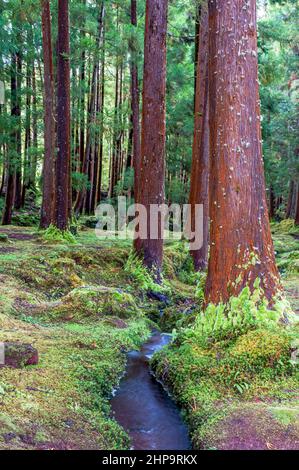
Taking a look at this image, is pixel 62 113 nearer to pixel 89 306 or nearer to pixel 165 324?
pixel 89 306

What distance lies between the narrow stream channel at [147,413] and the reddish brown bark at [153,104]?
5.11 meters

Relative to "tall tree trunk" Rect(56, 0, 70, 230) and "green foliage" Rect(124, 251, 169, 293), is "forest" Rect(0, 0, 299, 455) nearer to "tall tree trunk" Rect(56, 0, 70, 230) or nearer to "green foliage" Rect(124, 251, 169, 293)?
"green foliage" Rect(124, 251, 169, 293)

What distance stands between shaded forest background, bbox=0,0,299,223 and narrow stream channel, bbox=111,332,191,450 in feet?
30.0

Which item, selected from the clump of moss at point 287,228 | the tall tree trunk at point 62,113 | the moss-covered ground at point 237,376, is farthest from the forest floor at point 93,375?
the clump of moss at point 287,228

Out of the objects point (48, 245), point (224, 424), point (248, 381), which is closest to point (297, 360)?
point (248, 381)

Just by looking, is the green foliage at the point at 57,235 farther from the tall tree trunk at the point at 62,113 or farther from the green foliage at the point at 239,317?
the green foliage at the point at 239,317

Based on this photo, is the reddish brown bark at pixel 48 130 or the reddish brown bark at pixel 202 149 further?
the reddish brown bark at pixel 48 130

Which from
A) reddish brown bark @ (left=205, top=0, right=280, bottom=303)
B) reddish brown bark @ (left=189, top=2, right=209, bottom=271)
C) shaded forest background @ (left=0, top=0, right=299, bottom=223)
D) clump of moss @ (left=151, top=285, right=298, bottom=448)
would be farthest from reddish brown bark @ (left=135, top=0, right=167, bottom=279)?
clump of moss @ (left=151, top=285, right=298, bottom=448)

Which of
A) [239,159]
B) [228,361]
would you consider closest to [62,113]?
[239,159]

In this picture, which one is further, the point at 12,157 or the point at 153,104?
the point at 12,157

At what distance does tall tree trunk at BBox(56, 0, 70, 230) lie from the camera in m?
12.8

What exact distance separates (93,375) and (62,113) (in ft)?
31.4

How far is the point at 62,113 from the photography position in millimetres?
13016

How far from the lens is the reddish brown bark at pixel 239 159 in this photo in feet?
17.4
